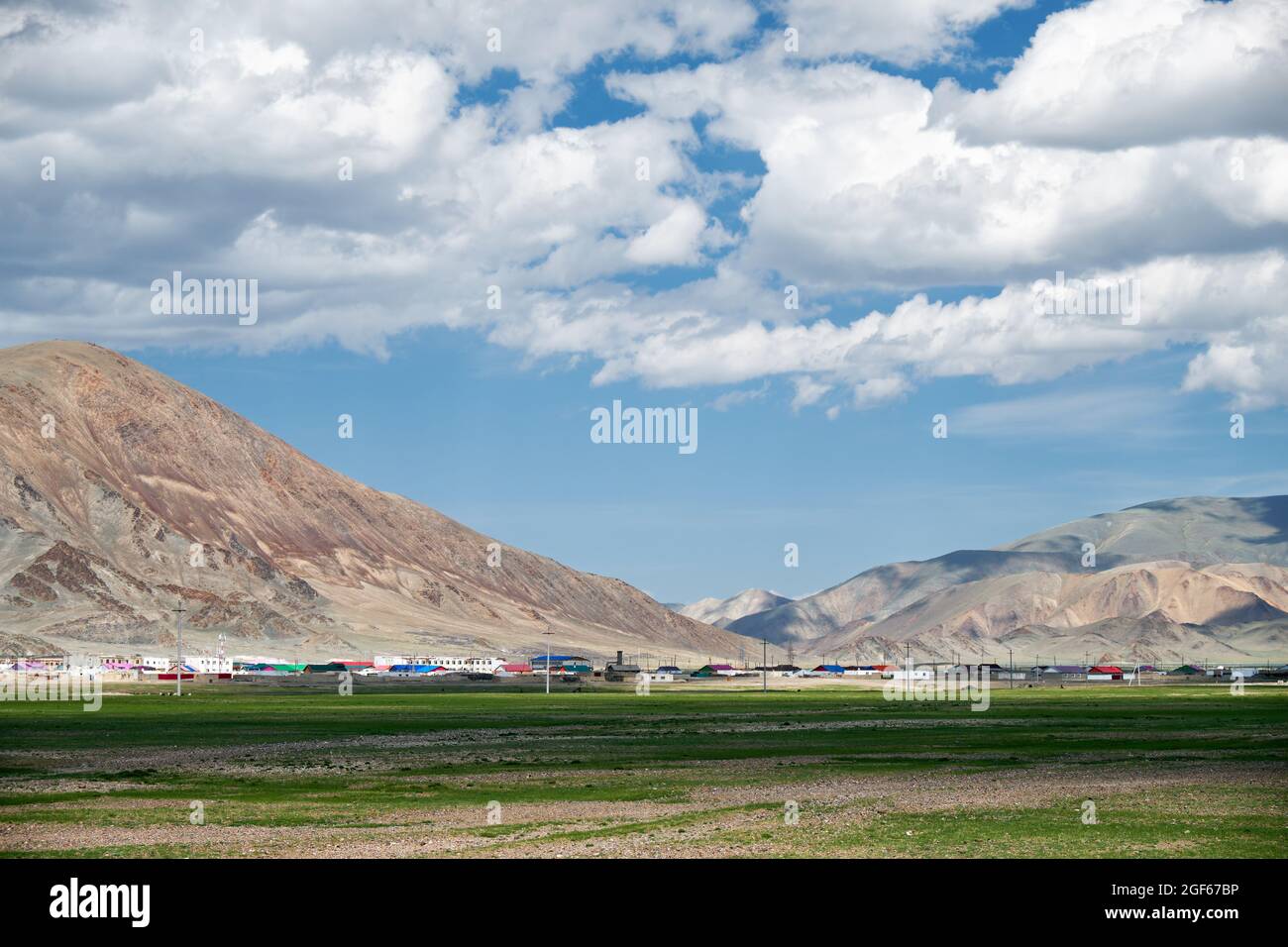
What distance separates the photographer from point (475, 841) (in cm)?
3228

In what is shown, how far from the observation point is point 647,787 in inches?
1805

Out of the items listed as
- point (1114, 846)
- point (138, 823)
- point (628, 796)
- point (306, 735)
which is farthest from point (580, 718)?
point (1114, 846)

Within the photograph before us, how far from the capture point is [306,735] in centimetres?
7688

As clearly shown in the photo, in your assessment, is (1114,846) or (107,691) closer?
(1114,846)

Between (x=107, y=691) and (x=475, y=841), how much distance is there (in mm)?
126894

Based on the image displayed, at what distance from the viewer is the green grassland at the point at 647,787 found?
32.0 metres

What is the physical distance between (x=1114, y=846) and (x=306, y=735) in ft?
178

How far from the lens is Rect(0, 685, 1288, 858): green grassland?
32.0 meters
